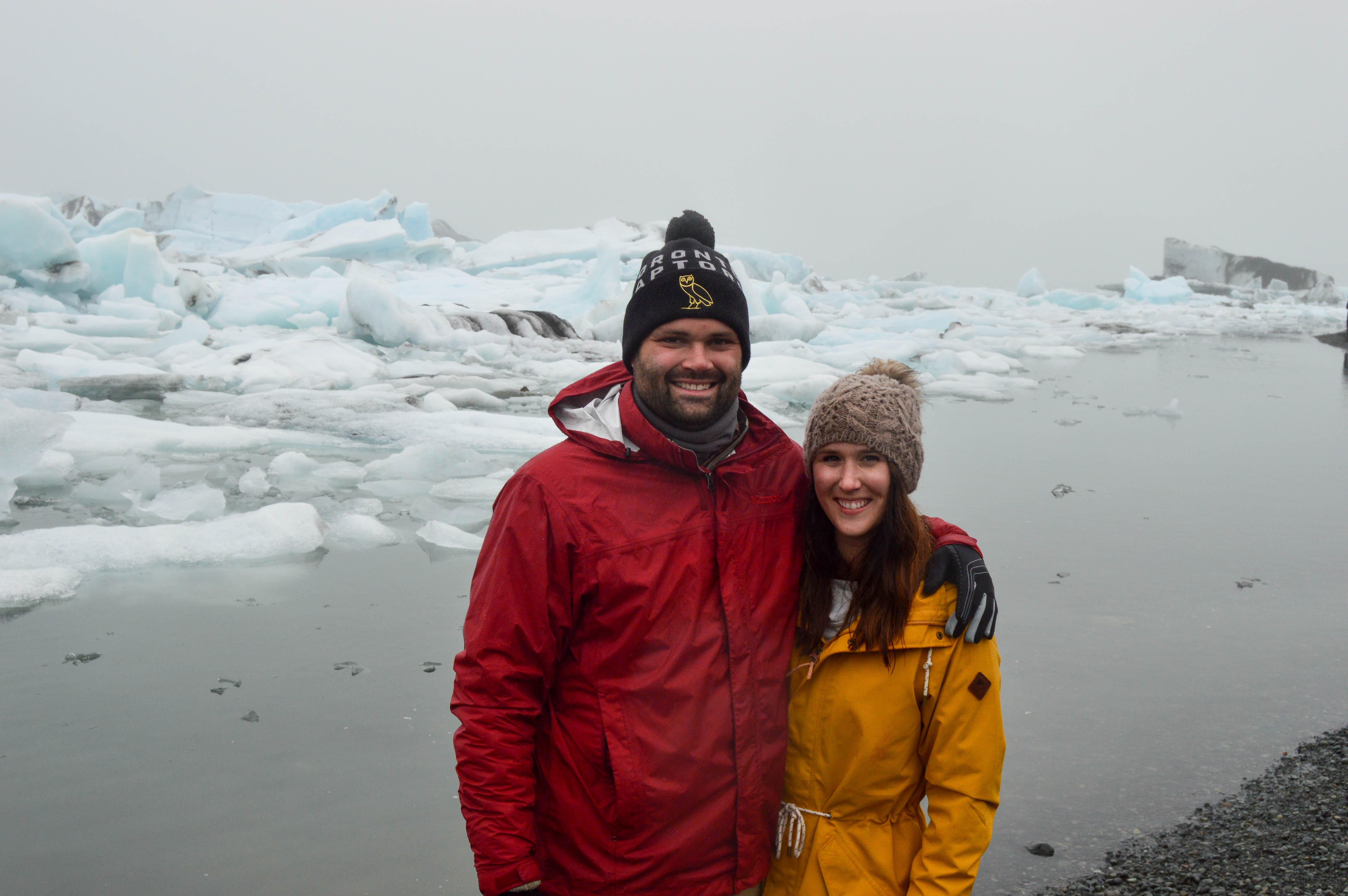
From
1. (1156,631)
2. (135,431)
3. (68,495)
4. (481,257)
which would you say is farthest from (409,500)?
(481,257)

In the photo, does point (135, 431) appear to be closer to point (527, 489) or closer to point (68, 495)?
point (68, 495)

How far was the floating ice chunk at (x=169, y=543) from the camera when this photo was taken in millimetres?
4176

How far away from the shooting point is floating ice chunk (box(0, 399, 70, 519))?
5047 millimetres

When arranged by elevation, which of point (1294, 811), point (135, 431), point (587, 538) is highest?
point (587, 538)

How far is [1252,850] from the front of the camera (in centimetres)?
243

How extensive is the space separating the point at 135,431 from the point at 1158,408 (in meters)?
9.43

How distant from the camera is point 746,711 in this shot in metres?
1.51

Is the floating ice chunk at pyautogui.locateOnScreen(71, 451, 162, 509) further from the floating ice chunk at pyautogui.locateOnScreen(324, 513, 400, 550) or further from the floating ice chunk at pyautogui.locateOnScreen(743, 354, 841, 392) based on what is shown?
the floating ice chunk at pyautogui.locateOnScreen(743, 354, 841, 392)

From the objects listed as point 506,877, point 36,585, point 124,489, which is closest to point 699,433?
point 506,877

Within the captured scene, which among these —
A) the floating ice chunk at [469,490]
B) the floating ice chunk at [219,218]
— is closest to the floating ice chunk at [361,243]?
the floating ice chunk at [219,218]

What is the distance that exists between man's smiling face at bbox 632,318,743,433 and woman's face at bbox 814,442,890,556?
0.19 metres

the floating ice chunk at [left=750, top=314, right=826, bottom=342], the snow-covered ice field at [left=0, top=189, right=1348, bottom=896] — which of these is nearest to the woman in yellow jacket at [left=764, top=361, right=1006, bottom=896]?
the snow-covered ice field at [left=0, top=189, right=1348, bottom=896]

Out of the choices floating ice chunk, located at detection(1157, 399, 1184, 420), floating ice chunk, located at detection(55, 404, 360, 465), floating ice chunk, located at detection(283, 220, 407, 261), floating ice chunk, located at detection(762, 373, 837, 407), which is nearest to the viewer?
floating ice chunk, located at detection(55, 404, 360, 465)

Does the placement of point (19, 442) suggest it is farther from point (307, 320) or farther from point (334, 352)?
point (307, 320)
